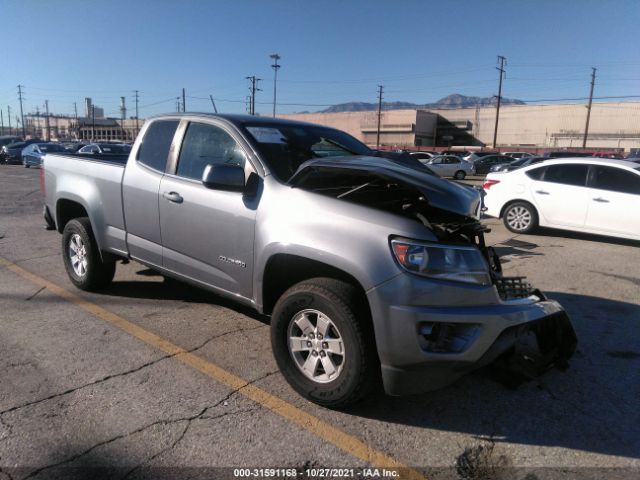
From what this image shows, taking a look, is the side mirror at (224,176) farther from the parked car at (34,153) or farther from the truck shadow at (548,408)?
the parked car at (34,153)

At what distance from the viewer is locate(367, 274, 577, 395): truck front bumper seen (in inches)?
107

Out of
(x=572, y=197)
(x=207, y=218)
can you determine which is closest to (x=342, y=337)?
(x=207, y=218)

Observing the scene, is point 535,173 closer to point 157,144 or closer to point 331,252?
point 157,144

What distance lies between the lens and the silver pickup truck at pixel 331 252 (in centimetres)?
277

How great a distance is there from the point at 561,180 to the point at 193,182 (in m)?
7.75

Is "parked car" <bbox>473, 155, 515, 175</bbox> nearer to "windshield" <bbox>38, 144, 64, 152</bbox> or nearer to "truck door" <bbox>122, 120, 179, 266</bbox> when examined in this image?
"windshield" <bbox>38, 144, 64, 152</bbox>

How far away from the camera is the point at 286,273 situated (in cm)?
349

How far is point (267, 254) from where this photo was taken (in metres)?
3.32

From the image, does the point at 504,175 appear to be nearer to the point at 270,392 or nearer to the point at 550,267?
the point at 550,267

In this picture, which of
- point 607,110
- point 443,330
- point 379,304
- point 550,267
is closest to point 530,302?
point 443,330

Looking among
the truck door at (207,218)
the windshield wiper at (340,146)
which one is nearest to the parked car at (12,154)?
the truck door at (207,218)

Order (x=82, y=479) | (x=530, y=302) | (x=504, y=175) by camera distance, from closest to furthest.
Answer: (x=82, y=479) < (x=530, y=302) < (x=504, y=175)

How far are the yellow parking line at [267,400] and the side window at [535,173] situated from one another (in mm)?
8085

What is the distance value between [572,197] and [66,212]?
828 cm
